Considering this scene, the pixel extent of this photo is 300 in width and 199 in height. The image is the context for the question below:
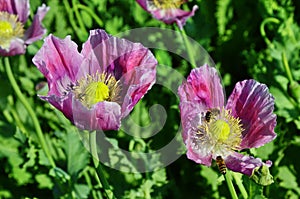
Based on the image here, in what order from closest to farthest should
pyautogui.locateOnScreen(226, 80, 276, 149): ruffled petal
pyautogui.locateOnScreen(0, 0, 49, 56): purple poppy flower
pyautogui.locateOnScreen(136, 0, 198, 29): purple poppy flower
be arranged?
1. pyautogui.locateOnScreen(226, 80, 276, 149): ruffled petal
2. pyautogui.locateOnScreen(0, 0, 49, 56): purple poppy flower
3. pyautogui.locateOnScreen(136, 0, 198, 29): purple poppy flower

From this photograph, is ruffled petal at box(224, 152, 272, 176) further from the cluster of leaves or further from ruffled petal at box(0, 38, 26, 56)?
ruffled petal at box(0, 38, 26, 56)

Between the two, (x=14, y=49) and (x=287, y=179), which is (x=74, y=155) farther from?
(x=287, y=179)

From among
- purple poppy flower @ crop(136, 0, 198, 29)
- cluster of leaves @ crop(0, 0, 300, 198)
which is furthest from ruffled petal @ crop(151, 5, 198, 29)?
cluster of leaves @ crop(0, 0, 300, 198)

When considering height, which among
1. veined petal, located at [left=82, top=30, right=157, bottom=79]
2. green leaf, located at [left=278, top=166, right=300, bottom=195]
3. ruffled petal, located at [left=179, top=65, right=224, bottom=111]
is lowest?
green leaf, located at [left=278, top=166, right=300, bottom=195]

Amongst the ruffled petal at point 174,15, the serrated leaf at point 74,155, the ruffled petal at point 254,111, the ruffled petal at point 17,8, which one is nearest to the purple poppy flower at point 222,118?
the ruffled petal at point 254,111

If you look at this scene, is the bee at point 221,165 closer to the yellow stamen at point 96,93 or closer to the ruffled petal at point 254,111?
the ruffled petal at point 254,111

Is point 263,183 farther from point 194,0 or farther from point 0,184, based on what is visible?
point 194,0

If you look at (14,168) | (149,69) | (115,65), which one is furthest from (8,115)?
(149,69)
